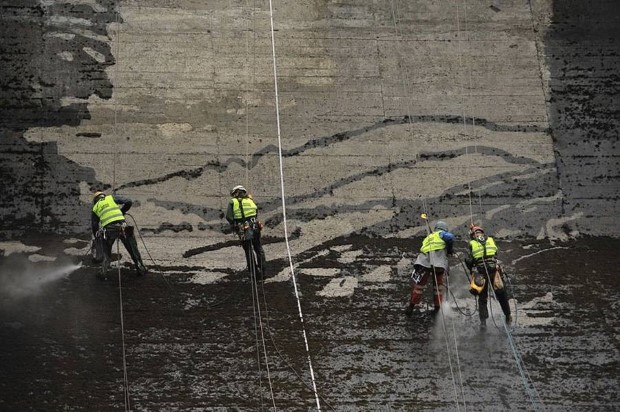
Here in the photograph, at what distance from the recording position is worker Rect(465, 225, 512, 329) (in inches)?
613

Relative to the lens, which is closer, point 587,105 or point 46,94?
point 46,94

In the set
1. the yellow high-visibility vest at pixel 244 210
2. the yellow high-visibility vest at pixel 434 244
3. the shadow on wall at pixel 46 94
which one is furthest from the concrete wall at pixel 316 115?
the yellow high-visibility vest at pixel 434 244

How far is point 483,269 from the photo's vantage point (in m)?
15.6

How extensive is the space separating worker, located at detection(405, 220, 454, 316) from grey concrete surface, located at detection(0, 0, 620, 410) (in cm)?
65

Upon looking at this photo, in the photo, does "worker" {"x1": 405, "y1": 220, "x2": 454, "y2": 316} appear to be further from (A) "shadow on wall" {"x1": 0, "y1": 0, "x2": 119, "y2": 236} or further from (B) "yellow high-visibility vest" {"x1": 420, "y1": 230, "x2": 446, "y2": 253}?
→ (A) "shadow on wall" {"x1": 0, "y1": 0, "x2": 119, "y2": 236}

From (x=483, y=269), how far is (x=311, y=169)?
14.6 ft

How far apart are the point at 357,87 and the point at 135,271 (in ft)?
19.7

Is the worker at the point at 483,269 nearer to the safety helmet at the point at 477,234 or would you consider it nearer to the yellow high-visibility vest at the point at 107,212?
the safety helmet at the point at 477,234

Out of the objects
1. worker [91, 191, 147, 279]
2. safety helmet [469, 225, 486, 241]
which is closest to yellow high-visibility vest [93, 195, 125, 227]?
worker [91, 191, 147, 279]

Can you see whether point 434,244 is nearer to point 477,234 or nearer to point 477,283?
point 477,234

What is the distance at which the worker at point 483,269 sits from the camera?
15562 mm

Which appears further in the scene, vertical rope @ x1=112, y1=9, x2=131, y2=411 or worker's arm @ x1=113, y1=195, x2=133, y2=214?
worker's arm @ x1=113, y1=195, x2=133, y2=214

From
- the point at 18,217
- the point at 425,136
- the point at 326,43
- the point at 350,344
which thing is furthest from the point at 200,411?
the point at 326,43

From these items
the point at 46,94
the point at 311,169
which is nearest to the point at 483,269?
the point at 311,169
